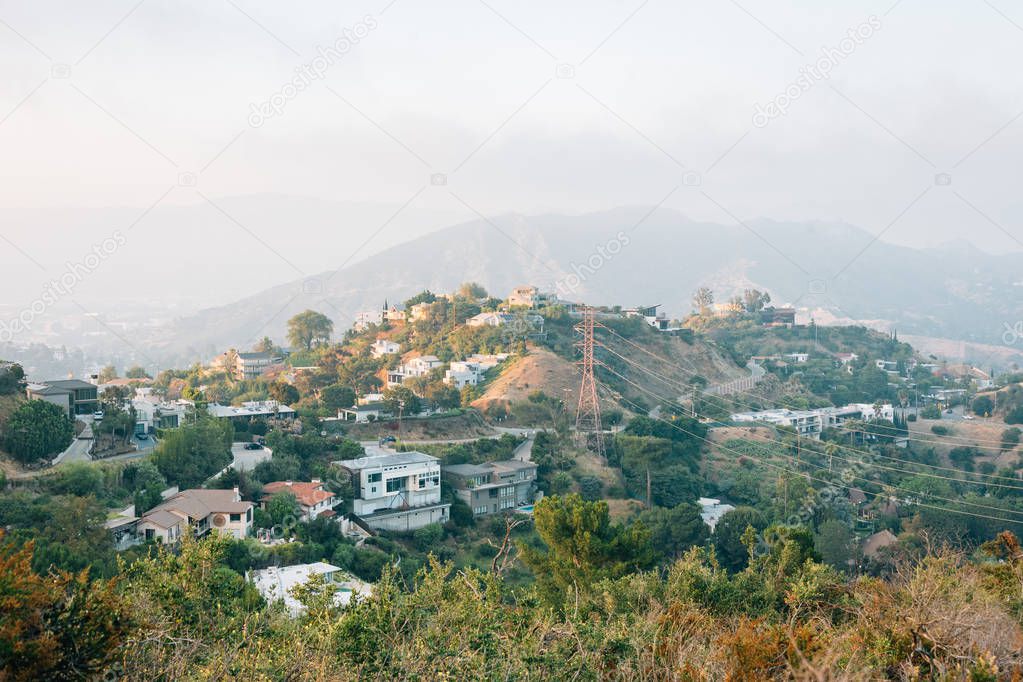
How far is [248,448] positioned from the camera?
21.3m

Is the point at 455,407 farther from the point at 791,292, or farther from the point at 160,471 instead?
the point at 791,292

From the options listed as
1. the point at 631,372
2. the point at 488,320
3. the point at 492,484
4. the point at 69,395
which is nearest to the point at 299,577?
the point at 492,484

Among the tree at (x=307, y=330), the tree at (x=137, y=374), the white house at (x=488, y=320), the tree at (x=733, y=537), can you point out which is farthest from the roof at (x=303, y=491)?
the tree at (x=307, y=330)

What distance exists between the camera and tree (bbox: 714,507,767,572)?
61.7 feet

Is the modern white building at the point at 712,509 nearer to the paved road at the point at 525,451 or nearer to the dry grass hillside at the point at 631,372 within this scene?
the paved road at the point at 525,451

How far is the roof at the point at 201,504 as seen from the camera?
15172 millimetres

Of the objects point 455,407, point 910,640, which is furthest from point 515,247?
point 910,640

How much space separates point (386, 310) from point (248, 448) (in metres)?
24.4

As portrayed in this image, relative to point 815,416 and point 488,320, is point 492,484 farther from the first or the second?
point 815,416

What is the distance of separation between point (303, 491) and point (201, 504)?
8.70ft

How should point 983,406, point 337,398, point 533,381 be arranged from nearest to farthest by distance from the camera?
point 337,398, point 533,381, point 983,406

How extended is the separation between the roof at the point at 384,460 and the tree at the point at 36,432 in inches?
246

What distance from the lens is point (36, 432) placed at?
653 inches

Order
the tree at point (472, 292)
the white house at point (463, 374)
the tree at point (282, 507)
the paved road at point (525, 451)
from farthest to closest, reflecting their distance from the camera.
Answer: the tree at point (472, 292), the white house at point (463, 374), the paved road at point (525, 451), the tree at point (282, 507)
